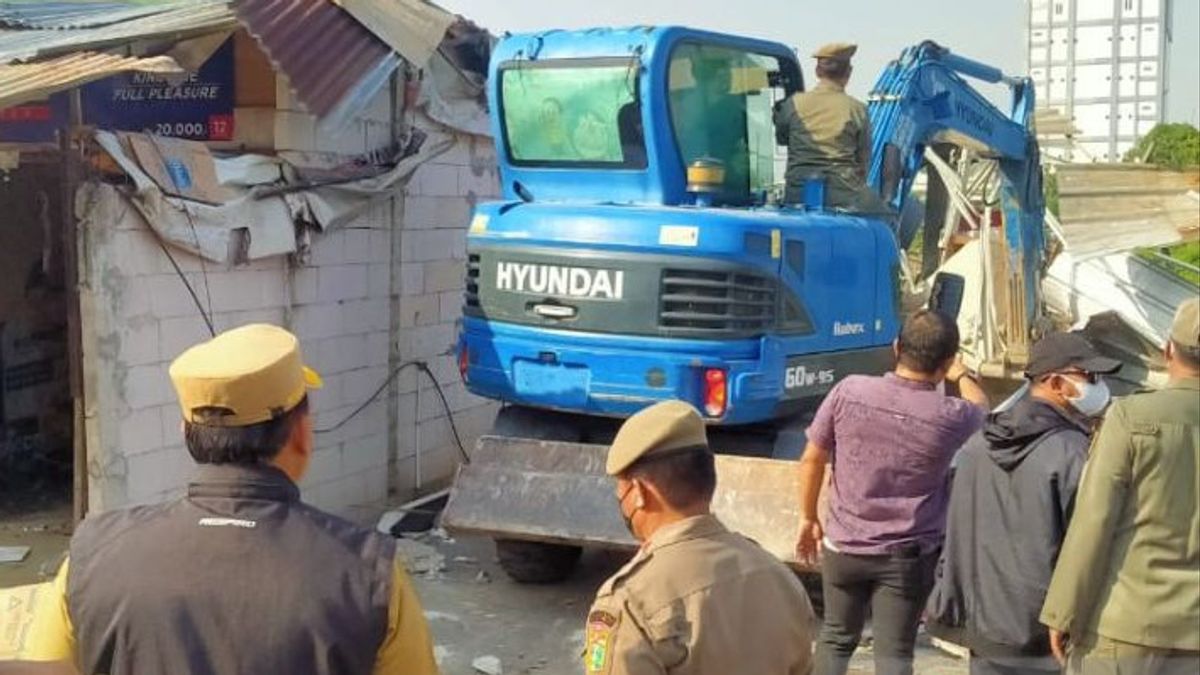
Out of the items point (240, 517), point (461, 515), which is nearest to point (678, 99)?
point (461, 515)

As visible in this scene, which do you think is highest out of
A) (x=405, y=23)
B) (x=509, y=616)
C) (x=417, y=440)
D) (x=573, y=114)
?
(x=405, y=23)

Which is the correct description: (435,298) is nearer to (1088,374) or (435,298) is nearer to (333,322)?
(333,322)

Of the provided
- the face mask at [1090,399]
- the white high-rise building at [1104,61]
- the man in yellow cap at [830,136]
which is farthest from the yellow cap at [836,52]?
the white high-rise building at [1104,61]

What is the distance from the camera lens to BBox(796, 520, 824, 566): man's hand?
500 cm

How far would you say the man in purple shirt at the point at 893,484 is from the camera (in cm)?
448

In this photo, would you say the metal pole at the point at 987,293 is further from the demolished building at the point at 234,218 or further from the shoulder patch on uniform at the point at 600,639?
the shoulder patch on uniform at the point at 600,639

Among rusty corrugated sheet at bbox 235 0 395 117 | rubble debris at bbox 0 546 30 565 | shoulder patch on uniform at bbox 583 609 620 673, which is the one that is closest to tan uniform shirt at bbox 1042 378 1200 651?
shoulder patch on uniform at bbox 583 609 620 673

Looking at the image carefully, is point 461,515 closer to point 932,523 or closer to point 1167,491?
point 932,523

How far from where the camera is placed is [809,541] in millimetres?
5059

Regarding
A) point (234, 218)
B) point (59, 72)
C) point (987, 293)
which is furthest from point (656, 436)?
point (987, 293)

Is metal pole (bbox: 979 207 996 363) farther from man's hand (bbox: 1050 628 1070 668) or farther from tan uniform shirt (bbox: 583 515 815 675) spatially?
tan uniform shirt (bbox: 583 515 815 675)

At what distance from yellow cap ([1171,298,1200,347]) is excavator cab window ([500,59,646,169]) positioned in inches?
144

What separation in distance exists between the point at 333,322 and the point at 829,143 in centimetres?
349

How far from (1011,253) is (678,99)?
3.77m
